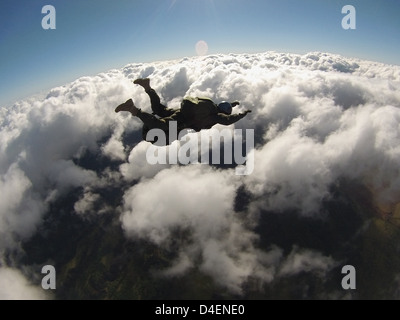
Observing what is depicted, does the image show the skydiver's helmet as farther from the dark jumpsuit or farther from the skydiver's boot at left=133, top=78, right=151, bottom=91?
the skydiver's boot at left=133, top=78, right=151, bottom=91

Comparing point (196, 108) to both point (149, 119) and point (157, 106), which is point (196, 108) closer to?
point (149, 119)

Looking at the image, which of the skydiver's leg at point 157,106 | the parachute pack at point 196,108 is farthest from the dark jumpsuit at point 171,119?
the parachute pack at point 196,108

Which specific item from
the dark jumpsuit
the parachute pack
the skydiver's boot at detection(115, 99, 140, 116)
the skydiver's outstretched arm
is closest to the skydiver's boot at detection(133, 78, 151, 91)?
the dark jumpsuit

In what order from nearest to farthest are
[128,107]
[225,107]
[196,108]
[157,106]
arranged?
[128,107] → [196,108] → [225,107] → [157,106]

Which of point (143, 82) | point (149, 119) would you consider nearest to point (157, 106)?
point (143, 82)

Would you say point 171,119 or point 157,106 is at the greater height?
point 157,106

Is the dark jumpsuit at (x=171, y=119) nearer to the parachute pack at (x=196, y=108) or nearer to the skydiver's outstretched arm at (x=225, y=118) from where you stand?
the skydiver's outstretched arm at (x=225, y=118)

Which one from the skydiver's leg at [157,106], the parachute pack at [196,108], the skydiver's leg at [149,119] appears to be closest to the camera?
the skydiver's leg at [149,119]

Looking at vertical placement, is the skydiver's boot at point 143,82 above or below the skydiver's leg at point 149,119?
above

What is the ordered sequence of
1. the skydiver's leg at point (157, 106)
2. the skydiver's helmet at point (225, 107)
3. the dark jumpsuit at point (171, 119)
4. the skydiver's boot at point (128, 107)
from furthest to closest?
the skydiver's leg at point (157, 106), the skydiver's helmet at point (225, 107), the dark jumpsuit at point (171, 119), the skydiver's boot at point (128, 107)
